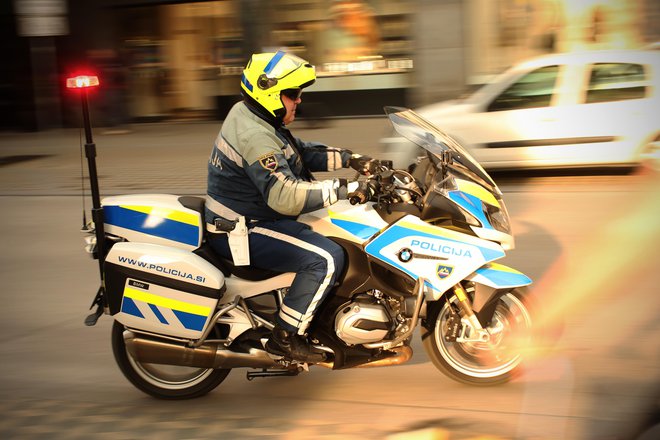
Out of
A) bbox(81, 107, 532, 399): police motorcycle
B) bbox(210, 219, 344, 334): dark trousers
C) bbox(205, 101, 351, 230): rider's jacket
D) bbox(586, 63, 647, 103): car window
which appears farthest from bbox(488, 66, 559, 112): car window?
bbox(210, 219, 344, 334): dark trousers

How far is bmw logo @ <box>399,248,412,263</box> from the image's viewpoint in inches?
169

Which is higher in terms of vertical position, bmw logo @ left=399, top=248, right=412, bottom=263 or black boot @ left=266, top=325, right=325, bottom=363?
bmw logo @ left=399, top=248, right=412, bottom=263

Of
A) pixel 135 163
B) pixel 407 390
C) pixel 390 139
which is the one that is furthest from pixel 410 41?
pixel 407 390

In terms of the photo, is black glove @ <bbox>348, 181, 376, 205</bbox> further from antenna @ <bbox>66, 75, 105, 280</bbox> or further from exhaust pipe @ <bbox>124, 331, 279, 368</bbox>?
antenna @ <bbox>66, 75, 105, 280</bbox>

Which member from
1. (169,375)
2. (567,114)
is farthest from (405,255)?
(567,114)

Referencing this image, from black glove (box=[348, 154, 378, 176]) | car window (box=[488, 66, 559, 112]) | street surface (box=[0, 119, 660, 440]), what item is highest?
car window (box=[488, 66, 559, 112])

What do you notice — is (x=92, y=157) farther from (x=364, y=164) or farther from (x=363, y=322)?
(x=363, y=322)

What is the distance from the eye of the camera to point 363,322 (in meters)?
4.38

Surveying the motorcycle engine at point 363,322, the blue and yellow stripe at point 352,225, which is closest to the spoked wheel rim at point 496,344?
the motorcycle engine at point 363,322

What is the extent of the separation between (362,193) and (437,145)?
1.91 ft

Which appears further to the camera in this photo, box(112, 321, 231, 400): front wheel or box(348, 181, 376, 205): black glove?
box(112, 321, 231, 400): front wheel

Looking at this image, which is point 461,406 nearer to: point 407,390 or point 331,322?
point 407,390

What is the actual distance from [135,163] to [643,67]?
789cm

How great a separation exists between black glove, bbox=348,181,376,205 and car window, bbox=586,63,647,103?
6.92 metres
